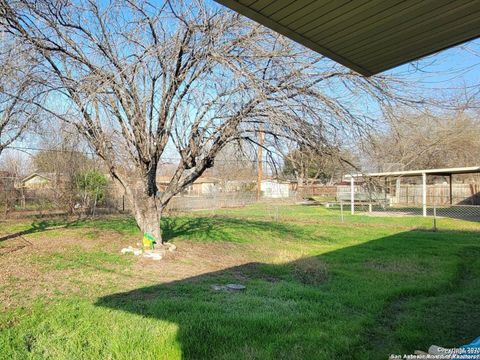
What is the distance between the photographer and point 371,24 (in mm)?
3250

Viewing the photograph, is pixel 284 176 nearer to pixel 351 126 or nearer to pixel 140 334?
pixel 351 126

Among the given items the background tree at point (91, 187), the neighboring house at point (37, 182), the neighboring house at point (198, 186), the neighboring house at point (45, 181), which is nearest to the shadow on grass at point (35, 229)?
the neighboring house at point (45, 181)

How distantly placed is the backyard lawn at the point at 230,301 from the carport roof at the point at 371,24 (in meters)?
2.87

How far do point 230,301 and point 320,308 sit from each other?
1.12 m

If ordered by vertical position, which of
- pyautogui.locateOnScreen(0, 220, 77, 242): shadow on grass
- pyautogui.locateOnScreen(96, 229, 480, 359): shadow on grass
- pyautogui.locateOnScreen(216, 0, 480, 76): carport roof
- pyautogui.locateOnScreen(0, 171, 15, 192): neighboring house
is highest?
pyautogui.locateOnScreen(216, 0, 480, 76): carport roof

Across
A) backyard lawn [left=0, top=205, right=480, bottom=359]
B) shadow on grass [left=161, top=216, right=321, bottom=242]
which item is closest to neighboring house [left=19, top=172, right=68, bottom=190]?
shadow on grass [left=161, top=216, right=321, bottom=242]

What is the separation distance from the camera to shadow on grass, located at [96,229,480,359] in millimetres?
3512

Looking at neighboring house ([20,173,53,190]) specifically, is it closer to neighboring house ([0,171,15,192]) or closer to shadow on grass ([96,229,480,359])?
neighboring house ([0,171,15,192])

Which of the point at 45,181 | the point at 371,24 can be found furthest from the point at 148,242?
the point at 45,181

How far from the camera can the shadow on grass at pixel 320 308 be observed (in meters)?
3.51

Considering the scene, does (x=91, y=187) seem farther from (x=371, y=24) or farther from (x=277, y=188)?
(x=371, y=24)

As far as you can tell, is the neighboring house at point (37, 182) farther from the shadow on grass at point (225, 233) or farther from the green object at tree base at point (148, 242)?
→ the green object at tree base at point (148, 242)

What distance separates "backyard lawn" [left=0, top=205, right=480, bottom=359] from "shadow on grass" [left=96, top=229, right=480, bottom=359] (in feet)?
0.06

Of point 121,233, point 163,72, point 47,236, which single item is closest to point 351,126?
point 163,72
